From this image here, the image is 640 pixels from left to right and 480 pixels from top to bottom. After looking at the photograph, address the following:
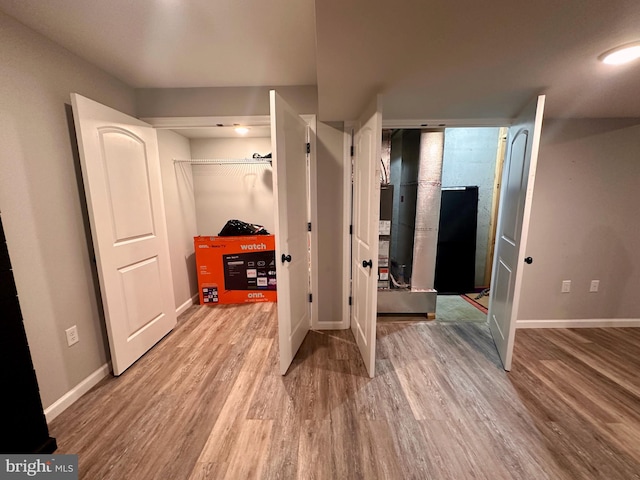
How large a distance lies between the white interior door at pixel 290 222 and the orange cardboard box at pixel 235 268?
3.21 ft

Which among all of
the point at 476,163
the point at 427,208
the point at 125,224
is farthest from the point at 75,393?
the point at 476,163

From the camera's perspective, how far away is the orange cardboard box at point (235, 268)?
3.00m

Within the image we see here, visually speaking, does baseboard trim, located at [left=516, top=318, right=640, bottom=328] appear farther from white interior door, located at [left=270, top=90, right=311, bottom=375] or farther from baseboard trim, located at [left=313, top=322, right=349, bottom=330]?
white interior door, located at [left=270, top=90, right=311, bottom=375]

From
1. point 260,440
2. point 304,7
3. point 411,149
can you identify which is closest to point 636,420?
point 260,440

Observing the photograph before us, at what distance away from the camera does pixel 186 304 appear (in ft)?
9.66

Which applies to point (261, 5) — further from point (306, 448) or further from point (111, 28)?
point (306, 448)

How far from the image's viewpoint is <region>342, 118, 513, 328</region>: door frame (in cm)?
208

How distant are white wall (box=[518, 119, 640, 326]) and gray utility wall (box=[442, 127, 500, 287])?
1.17 m

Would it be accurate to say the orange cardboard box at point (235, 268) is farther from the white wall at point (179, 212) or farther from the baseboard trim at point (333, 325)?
the baseboard trim at point (333, 325)

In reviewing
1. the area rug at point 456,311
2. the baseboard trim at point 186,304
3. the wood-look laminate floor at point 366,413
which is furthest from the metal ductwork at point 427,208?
the baseboard trim at point 186,304

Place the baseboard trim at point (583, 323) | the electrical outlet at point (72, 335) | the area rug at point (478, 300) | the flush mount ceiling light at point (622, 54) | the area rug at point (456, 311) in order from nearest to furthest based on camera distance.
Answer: the flush mount ceiling light at point (622, 54), the electrical outlet at point (72, 335), the baseboard trim at point (583, 323), the area rug at point (456, 311), the area rug at point (478, 300)

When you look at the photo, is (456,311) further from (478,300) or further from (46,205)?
(46,205)

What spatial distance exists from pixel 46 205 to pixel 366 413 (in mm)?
2338

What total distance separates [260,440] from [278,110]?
6.40 ft
